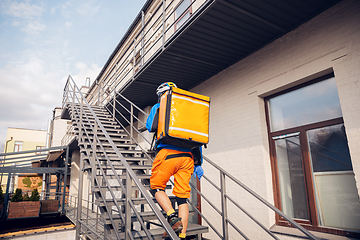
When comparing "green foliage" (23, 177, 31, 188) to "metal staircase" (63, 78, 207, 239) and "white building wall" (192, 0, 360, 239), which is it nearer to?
"metal staircase" (63, 78, 207, 239)

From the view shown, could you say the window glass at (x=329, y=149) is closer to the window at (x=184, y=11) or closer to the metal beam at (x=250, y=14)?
the metal beam at (x=250, y=14)

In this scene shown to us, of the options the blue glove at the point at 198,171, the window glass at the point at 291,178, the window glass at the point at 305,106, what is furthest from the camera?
the window glass at the point at 291,178

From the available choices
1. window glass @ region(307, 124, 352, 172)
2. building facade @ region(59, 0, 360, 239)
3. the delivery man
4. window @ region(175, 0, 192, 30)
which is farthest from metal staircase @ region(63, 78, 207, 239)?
window @ region(175, 0, 192, 30)

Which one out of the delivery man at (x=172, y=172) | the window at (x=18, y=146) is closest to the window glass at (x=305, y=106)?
the delivery man at (x=172, y=172)

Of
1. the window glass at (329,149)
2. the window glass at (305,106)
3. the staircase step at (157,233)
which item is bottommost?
the staircase step at (157,233)

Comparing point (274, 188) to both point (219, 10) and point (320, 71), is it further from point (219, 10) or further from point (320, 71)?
point (219, 10)

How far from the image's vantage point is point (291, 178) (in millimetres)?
4203

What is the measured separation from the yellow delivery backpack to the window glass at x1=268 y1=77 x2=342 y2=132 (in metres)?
2.26

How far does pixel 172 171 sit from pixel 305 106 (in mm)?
2812

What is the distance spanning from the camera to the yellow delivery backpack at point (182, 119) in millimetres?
2605

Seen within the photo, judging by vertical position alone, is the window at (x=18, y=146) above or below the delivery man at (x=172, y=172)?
above

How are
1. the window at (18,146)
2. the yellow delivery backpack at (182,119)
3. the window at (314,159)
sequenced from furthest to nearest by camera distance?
1. the window at (18,146)
2. the window at (314,159)
3. the yellow delivery backpack at (182,119)

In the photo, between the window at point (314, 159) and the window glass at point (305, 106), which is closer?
the window at point (314, 159)

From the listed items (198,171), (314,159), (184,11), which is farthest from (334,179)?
(184,11)
